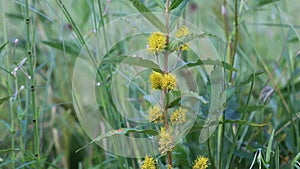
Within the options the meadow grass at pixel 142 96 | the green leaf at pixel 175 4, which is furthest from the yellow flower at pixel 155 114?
A: the green leaf at pixel 175 4

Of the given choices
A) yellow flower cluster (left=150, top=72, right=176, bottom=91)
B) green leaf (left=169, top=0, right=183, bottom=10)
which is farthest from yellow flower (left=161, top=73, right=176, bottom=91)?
green leaf (left=169, top=0, right=183, bottom=10)

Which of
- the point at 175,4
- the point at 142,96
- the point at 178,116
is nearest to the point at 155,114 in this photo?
the point at 178,116

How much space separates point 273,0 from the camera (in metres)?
1.01

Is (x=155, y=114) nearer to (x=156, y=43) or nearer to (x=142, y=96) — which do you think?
(x=156, y=43)

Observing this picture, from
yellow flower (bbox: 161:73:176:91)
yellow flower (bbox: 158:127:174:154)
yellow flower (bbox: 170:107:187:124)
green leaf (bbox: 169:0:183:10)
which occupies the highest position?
green leaf (bbox: 169:0:183:10)

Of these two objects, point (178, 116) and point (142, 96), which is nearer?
point (178, 116)

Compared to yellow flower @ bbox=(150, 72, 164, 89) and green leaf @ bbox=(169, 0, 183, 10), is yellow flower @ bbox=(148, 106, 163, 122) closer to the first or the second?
yellow flower @ bbox=(150, 72, 164, 89)

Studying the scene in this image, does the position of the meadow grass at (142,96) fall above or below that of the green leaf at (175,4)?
below

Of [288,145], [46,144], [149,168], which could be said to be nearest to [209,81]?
[149,168]

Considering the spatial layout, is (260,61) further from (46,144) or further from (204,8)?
(46,144)

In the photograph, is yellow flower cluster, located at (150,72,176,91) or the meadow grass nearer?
yellow flower cluster, located at (150,72,176,91)

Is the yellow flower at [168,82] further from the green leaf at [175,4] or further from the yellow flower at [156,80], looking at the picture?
the green leaf at [175,4]

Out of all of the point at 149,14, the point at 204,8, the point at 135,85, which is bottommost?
the point at 135,85

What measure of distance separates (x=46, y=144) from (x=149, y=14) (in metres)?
0.65
